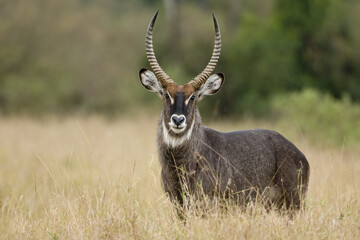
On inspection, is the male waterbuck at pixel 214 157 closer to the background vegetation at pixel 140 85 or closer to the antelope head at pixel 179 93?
the antelope head at pixel 179 93

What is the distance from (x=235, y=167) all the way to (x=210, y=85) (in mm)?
1035

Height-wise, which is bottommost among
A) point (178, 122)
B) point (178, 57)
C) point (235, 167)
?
point (178, 57)

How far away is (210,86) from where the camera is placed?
20.9 ft

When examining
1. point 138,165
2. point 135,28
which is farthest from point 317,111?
point 135,28

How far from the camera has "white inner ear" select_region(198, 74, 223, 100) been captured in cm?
627

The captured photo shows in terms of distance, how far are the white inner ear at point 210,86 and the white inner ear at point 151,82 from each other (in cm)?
47

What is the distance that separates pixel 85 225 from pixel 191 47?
19369 millimetres

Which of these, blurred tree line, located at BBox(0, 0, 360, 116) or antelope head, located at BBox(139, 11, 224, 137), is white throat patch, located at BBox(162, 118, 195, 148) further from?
blurred tree line, located at BBox(0, 0, 360, 116)

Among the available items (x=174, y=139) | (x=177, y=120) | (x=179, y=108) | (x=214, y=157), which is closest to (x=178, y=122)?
(x=177, y=120)

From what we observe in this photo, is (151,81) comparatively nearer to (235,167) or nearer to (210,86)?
(210,86)

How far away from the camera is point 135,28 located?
32094 mm

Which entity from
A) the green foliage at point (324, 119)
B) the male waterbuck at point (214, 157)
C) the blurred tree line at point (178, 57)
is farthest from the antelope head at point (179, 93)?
the blurred tree line at point (178, 57)

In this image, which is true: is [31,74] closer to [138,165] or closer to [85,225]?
[138,165]

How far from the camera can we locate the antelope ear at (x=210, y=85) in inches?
247
